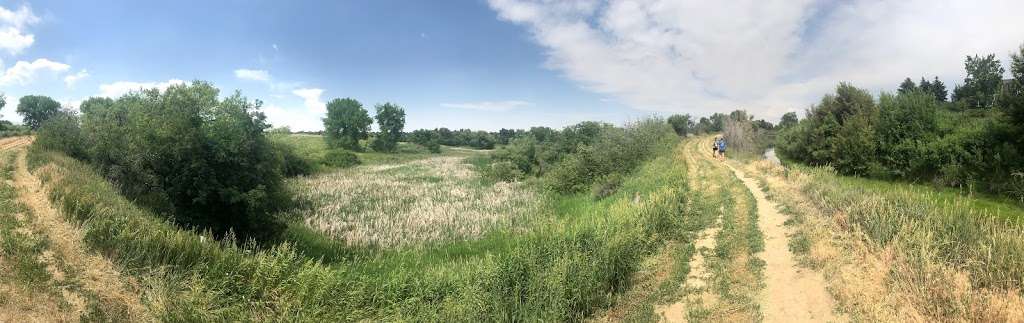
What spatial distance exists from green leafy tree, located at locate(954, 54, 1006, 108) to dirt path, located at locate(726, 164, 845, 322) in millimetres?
91903

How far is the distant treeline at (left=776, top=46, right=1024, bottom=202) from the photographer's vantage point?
17.5m

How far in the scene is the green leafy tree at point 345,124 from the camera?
90.1 meters

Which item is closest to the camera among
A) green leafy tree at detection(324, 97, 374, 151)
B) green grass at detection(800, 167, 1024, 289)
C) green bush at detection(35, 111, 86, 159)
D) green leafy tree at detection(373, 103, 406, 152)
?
green grass at detection(800, 167, 1024, 289)

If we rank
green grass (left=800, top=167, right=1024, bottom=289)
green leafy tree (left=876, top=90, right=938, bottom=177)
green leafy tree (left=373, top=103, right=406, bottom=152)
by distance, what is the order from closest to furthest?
1. green grass (left=800, top=167, right=1024, bottom=289)
2. green leafy tree (left=876, top=90, right=938, bottom=177)
3. green leafy tree (left=373, top=103, right=406, bottom=152)

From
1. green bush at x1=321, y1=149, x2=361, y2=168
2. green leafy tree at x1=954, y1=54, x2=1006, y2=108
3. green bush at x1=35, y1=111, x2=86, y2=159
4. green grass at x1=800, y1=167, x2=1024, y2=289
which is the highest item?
green leafy tree at x1=954, y1=54, x2=1006, y2=108

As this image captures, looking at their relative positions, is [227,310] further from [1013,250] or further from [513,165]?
A: [513,165]

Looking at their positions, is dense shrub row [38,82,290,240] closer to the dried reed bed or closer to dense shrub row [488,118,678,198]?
the dried reed bed

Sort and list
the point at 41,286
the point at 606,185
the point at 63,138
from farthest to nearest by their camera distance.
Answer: the point at 606,185, the point at 63,138, the point at 41,286

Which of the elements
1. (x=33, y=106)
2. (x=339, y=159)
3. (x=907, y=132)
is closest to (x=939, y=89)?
(x=907, y=132)

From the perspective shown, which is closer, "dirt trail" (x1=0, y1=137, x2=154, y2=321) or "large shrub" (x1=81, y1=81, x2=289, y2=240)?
"dirt trail" (x1=0, y1=137, x2=154, y2=321)

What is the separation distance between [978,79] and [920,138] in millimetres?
83535

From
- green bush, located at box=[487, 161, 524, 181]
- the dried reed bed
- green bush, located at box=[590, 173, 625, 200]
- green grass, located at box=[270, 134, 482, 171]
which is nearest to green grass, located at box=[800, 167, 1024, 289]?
the dried reed bed

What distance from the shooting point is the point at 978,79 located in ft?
251

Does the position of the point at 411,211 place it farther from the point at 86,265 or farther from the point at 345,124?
the point at 345,124
